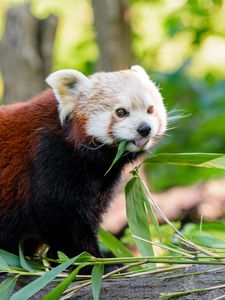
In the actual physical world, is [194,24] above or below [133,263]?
above

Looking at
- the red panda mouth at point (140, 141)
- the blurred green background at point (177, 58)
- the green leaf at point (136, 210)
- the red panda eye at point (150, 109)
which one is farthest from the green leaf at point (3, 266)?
the blurred green background at point (177, 58)

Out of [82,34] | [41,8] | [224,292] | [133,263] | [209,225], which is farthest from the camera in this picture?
[41,8]

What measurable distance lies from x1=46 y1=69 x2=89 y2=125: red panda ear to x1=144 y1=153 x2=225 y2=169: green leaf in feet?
1.70

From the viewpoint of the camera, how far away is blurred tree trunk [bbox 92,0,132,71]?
7.18 metres

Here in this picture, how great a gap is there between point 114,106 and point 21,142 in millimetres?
515

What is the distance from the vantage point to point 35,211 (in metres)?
3.63

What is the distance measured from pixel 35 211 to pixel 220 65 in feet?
24.5

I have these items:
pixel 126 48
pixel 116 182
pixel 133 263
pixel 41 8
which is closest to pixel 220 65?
pixel 41 8

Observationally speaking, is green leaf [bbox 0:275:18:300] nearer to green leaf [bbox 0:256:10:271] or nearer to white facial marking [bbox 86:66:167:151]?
green leaf [bbox 0:256:10:271]

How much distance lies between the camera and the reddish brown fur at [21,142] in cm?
369

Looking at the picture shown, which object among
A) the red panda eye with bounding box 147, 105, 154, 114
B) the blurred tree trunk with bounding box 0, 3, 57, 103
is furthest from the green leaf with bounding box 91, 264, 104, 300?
the blurred tree trunk with bounding box 0, 3, 57, 103

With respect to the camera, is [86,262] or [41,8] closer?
[86,262]

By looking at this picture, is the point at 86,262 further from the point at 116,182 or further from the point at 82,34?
the point at 82,34

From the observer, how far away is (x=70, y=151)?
11.9ft
